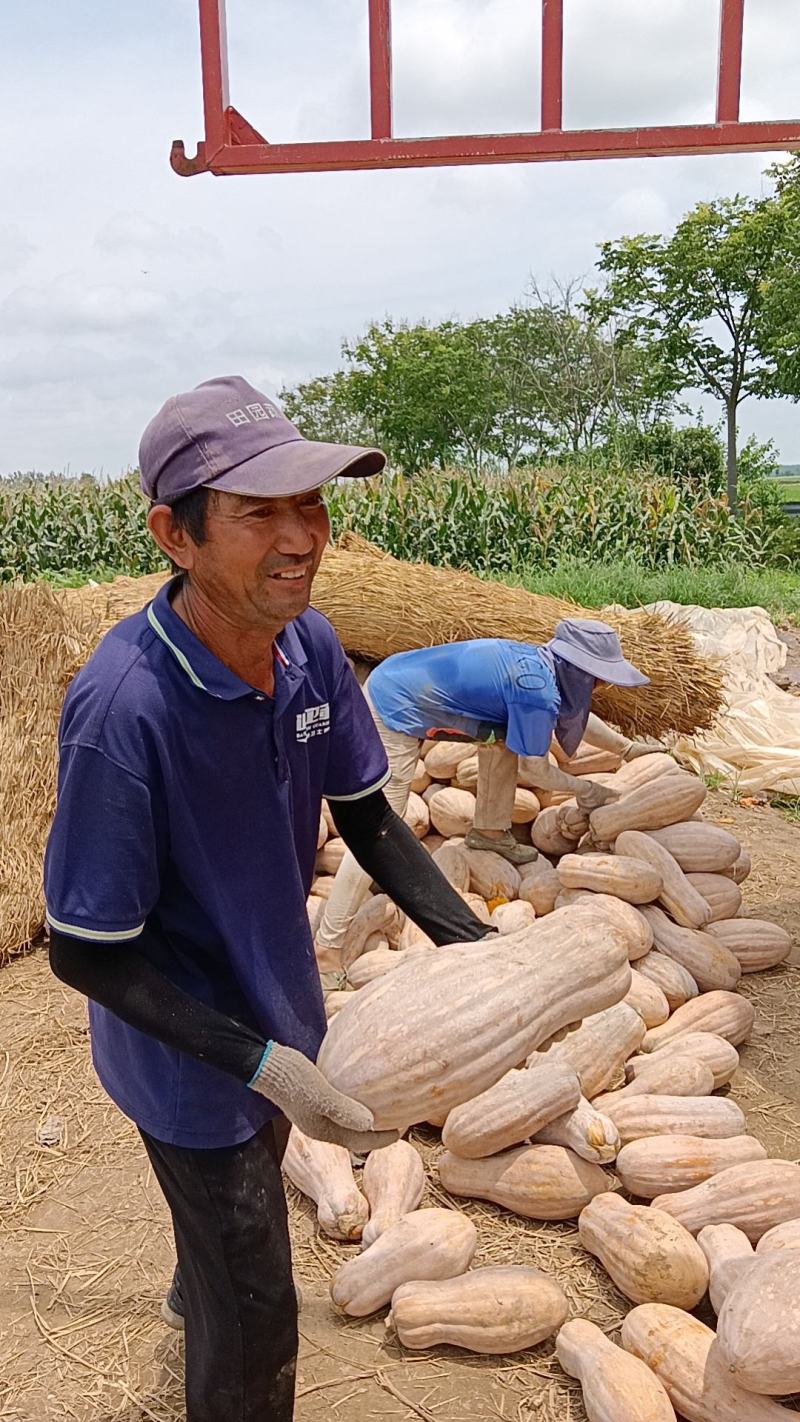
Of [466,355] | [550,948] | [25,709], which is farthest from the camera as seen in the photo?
[466,355]

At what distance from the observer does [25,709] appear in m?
5.49

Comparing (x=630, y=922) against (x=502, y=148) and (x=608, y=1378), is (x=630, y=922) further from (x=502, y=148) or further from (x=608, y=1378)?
(x=502, y=148)

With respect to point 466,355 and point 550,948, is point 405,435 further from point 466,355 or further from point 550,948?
point 550,948

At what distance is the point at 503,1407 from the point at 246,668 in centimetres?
182

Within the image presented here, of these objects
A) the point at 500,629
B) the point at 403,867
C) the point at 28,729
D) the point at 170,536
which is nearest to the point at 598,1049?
the point at 403,867

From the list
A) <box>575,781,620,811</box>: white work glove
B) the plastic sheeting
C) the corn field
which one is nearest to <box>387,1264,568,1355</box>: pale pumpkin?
<box>575,781,620,811</box>: white work glove

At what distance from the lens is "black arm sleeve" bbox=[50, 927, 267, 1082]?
1.76 meters

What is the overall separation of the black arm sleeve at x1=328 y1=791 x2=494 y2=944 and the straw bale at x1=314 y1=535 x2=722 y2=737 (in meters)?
3.53

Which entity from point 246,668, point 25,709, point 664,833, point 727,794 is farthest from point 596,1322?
point 727,794

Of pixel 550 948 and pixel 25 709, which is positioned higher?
pixel 550 948

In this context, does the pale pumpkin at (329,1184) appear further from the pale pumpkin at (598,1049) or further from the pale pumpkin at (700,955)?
the pale pumpkin at (700,955)

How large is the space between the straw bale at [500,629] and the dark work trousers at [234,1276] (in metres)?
4.09

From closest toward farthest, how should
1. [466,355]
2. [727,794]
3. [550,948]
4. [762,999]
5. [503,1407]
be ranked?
[550,948], [503,1407], [762,999], [727,794], [466,355]

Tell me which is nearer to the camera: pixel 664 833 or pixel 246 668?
pixel 246 668
